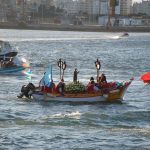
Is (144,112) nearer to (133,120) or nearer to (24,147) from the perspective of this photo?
(133,120)

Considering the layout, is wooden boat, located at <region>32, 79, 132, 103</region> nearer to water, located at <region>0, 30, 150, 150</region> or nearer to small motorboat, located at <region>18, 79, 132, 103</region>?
small motorboat, located at <region>18, 79, 132, 103</region>

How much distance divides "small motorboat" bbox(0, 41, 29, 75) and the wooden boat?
27.1m

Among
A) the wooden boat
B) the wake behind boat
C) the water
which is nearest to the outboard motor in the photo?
the wake behind boat

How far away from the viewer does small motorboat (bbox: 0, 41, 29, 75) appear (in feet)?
276

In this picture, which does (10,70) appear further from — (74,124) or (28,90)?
(74,124)

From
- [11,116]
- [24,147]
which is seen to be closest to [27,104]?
[11,116]

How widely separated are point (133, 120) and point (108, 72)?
44.8m

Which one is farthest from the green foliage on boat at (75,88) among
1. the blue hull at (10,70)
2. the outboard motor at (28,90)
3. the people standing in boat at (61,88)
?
the blue hull at (10,70)

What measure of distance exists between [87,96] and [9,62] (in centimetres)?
3068

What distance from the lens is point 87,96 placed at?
56.2 m

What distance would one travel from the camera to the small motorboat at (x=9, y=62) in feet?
276

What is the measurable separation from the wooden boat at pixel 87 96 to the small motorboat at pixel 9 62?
27081 millimetres

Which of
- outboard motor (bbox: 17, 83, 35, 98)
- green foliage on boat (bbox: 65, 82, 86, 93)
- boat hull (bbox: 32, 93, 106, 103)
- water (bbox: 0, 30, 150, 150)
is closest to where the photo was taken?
water (bbox: 0, 30, 150, 150)

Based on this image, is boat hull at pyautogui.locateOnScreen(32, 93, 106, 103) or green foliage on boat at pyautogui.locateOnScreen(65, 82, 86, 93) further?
boat hull at pyautogui.locateOnScreen(32, 93, 106, 103)
